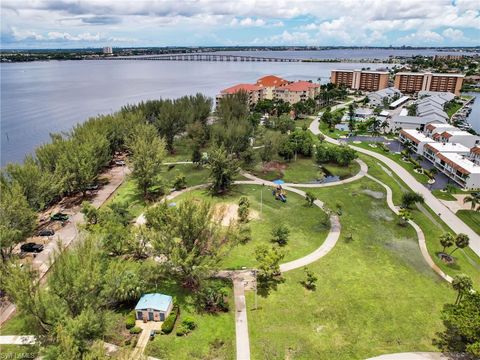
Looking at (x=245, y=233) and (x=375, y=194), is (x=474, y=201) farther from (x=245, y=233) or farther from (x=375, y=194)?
(x=245, y=233)

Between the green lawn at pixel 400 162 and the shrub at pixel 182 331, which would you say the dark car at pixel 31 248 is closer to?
the shrub at pixel 182 331

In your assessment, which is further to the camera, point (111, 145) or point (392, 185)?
point (111, 145)

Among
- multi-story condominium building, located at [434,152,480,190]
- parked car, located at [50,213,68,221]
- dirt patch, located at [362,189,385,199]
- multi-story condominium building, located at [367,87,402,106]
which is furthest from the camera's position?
multi-story condominium building, located at [367,87,402,106]

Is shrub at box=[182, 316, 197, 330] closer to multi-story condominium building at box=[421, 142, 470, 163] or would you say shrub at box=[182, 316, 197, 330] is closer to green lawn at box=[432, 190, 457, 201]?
green lawn at box=[432, 190, 457, 201]

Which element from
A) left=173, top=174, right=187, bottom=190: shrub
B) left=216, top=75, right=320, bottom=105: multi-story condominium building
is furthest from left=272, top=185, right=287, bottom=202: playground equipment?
left=216, top=75, right=320, bottom=105: multi-story condominium building

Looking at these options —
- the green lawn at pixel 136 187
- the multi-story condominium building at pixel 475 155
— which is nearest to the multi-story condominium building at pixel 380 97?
the multi-story condominium building at pixel 475 155

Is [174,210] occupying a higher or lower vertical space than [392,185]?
higher

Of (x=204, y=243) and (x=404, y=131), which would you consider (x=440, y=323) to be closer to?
(x=204, y=243)

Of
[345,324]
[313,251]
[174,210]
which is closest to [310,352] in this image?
[345,324]
